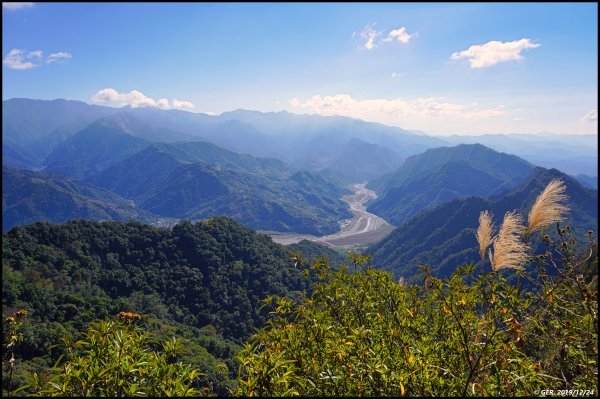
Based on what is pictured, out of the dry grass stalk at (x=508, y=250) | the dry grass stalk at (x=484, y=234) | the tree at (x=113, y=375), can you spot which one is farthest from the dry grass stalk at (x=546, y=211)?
the tree at (x=113, y=375)

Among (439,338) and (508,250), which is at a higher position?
(508,250)

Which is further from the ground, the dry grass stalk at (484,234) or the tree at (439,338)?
the dry grass stalk at (484,234)

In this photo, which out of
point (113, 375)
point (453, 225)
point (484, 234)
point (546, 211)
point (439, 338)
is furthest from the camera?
point (453, 225)

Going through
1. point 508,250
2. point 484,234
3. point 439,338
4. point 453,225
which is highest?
point 484,234

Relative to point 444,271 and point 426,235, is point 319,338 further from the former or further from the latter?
point 426,235

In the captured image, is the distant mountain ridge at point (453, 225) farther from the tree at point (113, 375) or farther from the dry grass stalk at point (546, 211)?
the tree at point (113, 375)

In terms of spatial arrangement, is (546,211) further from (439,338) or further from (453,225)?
(453,225)

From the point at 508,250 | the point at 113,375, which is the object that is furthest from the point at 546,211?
the point at 113,375

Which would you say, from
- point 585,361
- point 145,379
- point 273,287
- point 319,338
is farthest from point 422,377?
point 273,287

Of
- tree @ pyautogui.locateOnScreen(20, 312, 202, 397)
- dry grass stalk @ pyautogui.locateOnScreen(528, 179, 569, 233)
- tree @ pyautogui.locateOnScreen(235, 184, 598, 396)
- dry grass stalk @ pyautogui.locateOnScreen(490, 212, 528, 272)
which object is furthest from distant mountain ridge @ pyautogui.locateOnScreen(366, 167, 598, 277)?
tree @ pyautogui.locateOnScreen(20, 312, 202, 397)
